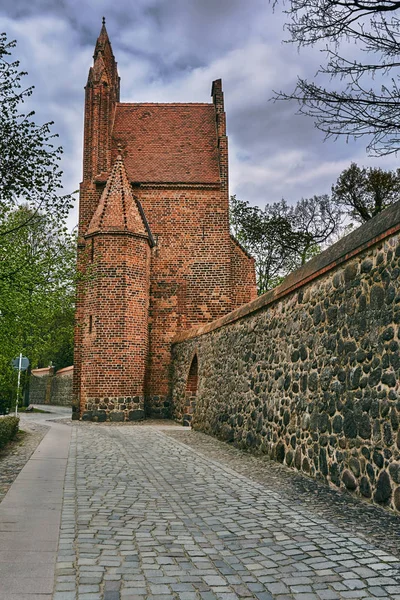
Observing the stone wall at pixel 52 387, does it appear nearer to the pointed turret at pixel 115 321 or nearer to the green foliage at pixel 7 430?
the pointed turret at pixel 115 321

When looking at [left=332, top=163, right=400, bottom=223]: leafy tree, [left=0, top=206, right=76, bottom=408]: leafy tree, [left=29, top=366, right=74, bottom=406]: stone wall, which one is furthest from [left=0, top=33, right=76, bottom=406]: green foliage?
[left=29, top=366, right=74, bottom=406]: stone wall

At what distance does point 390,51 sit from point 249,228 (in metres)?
30.0

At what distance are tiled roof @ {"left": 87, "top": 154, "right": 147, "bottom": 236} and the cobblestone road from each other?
14409 millimetres

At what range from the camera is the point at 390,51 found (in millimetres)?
5434

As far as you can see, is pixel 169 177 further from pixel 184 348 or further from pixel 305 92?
pixel 305 92

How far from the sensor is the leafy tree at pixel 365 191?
86.2 feet

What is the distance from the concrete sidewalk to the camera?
3.23m

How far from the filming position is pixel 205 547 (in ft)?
13.6

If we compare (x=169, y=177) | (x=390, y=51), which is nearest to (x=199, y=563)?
(x=390, y=51)

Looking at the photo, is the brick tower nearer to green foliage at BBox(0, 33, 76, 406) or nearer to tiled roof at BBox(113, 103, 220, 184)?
tiled roof at BBox(113, 103, 220, 184)

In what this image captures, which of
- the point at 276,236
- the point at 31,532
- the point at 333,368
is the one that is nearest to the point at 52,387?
the point at 276,236

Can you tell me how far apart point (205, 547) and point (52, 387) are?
39075 millimetres

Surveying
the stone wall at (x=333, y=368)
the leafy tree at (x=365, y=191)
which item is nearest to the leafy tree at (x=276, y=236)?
the leafy tree at (x=365, y=191)

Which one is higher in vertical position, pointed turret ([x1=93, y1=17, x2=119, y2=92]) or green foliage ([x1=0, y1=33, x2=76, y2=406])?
pointed turret ([x1=93, y1=17, x2=119, y2=92])
